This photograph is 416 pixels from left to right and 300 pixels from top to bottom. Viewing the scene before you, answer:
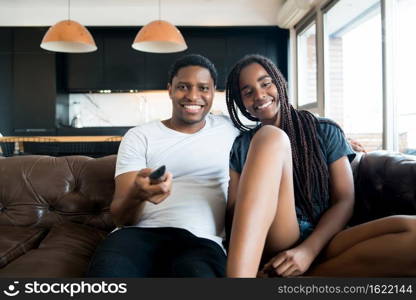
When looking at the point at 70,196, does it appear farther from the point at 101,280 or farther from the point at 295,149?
the point at 295,149

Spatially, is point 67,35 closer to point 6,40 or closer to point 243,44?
point 6,40

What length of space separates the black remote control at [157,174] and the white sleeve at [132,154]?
0.27 m

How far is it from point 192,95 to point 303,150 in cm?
46

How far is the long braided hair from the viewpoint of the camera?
1286 millimetres

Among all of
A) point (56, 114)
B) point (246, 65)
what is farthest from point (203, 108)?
point (56, 114)

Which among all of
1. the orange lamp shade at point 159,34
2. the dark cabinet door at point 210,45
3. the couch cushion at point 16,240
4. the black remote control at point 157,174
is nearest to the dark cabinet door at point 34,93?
the dark cabinet door at point 210,45

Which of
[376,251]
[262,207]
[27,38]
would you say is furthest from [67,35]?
[376,251]

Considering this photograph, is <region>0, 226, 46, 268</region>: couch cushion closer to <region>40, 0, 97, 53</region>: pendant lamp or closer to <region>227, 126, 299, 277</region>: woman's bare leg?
<region>227, 126, 299, 277</region>: woman's bare leg

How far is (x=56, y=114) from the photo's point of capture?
5.54m

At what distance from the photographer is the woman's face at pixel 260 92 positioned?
1.41 meters

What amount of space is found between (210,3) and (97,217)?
15.2 feet

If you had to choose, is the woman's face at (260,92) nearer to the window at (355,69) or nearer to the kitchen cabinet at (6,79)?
the window at (355,69)

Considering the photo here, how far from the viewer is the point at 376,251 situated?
101 cm

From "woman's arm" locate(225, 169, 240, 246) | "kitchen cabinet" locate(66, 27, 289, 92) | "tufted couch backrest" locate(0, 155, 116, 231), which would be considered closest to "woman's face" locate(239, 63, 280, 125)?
"woman's arm" locate(225, 169, 240, 246)
